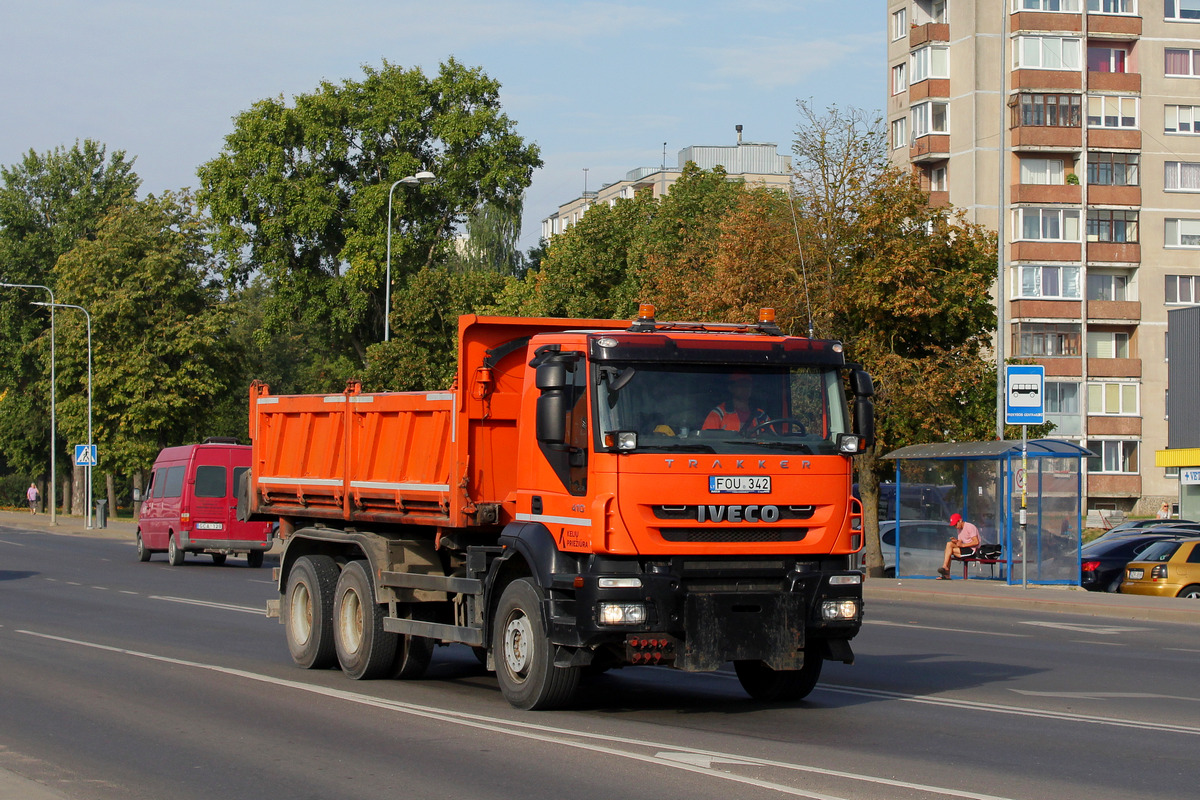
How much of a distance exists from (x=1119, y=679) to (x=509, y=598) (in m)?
6.23

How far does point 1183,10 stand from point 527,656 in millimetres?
70523

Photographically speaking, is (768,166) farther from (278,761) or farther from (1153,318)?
(278,761)

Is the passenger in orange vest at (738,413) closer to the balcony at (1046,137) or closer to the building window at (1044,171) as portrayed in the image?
the balcony at (1046,137)

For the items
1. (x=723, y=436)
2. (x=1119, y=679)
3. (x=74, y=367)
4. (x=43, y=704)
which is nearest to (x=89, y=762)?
(x=43, y=704)

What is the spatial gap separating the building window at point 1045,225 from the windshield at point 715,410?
61211mm

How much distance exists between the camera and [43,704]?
Result: 11359 mm

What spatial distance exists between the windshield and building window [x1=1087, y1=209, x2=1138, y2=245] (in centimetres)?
6286

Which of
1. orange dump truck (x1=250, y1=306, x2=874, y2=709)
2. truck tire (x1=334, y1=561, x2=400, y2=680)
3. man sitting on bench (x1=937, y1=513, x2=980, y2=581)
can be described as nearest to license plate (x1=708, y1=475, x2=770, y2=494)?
orange dump truck (x1=250, y1=306, x2=874, y2=709)

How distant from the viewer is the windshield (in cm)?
999

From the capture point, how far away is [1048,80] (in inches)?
2694

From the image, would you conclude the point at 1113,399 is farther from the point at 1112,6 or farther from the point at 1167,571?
the point at 1167,571

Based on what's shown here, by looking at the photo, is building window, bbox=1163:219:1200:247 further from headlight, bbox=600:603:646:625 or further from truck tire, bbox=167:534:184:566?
headlight, bbox=600:603:646:625

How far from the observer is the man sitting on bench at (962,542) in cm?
2798

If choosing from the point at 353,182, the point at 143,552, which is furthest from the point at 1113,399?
the point at 143,552
